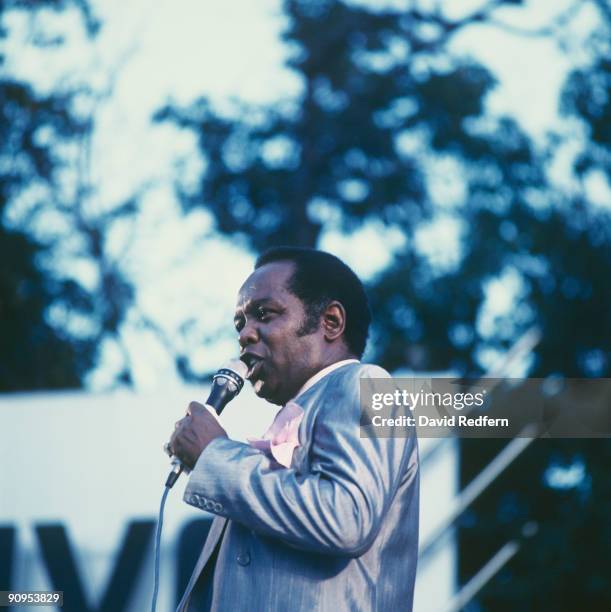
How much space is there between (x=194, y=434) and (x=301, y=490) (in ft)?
0.72

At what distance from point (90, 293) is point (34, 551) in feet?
10.4

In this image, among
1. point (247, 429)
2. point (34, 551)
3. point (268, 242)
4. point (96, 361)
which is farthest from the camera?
point (268, 242)

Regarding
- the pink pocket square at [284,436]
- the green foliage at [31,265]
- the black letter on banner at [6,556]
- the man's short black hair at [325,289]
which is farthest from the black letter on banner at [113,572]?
the green foliage at [31,265]

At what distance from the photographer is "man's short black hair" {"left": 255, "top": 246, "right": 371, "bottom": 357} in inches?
84.6

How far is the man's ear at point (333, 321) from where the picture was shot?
2139 mm

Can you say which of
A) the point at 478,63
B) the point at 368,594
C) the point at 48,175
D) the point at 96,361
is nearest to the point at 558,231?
the point at 478,63

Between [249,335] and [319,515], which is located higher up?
[249,335]

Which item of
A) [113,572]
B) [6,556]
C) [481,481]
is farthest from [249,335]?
[481,481]

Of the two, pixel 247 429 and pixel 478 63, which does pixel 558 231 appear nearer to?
pixel 478 63

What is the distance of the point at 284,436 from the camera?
1.95 m

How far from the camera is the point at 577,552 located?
5695mm

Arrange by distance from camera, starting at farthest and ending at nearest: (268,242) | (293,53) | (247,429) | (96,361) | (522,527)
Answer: (293,53) < (268,242) < (96,361) < (522,527) < (247,429)

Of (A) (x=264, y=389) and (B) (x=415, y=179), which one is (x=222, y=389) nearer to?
(A) (x=264, y=389)

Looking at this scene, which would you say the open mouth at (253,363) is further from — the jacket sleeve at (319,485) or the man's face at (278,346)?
the jacket sleeve at (319,485)
